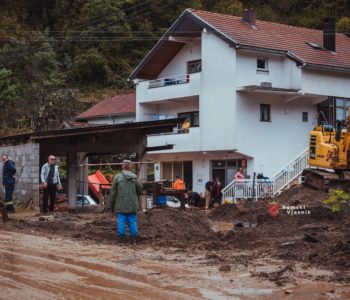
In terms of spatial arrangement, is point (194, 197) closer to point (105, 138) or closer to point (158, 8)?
point (105, 138)

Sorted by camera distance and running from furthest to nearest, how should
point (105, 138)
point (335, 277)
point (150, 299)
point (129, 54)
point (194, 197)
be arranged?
point (129, 54), point (194, 197), point (105, 138), point (335, 277), point (150, 299)

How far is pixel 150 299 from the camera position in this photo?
9.24 meters

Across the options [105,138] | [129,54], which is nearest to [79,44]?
[129,54]

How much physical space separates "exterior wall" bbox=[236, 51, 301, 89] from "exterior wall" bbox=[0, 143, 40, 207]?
15.3 meters

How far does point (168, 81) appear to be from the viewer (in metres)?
41.8

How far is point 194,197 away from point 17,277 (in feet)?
89.2

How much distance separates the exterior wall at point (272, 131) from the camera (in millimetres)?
37969

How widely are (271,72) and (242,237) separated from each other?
24.3m

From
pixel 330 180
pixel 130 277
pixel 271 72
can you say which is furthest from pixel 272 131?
pixel 130 277

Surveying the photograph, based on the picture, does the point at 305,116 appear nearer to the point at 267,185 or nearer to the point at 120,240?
the point at 267,185

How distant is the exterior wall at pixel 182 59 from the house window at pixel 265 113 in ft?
15.9

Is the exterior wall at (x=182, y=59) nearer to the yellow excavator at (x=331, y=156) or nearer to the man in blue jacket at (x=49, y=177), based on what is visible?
the yellow excavator at (x=331, y=156)

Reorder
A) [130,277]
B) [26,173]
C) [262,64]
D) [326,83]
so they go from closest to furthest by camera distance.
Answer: [130,277] < [26,173] < [262,64] < [326,83]
